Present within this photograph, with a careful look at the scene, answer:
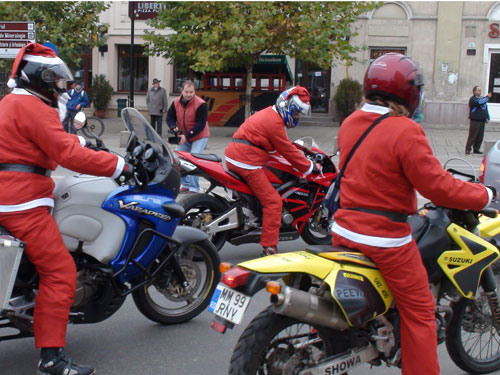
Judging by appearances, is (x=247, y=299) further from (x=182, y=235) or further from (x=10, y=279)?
(x=182, y=235)

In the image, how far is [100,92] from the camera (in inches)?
1091

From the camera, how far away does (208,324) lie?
15.5 feet

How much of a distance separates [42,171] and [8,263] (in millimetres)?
546

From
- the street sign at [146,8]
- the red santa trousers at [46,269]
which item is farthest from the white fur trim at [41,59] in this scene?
the street sign at [146,8]

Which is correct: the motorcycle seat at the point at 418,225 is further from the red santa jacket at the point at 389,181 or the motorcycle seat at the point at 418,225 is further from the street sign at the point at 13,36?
the street sign at the point at 13,36

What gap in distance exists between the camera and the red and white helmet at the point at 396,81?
2975 mm

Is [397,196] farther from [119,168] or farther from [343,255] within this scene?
[119,168]

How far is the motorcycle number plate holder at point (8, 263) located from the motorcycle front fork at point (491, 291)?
255 cm

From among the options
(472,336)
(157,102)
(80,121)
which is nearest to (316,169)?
(80,121)

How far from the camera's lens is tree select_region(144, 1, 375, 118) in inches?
715

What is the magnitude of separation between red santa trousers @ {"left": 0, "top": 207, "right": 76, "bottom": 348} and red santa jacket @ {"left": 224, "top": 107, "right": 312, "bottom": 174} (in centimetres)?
286

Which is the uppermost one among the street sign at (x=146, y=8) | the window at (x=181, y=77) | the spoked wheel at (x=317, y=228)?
the street sign at (x=146, y=8)

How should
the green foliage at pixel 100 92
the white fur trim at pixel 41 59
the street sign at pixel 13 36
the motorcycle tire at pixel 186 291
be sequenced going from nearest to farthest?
the white fur trim at pixel 41 59, the motorcycle tire at pixel 186 291, the street sign at pixel 13 36, the green foliage at pixel 100 92

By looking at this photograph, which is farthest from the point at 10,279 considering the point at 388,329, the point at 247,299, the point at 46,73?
the point at 388,329
